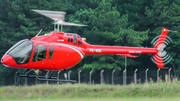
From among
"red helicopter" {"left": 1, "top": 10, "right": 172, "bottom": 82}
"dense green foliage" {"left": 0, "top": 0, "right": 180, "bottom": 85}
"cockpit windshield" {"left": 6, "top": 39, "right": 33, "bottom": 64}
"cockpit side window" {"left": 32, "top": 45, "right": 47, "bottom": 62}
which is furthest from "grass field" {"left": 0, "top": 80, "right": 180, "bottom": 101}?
"dense green foliage" {"left": 0, "top": 0, "right": 180, "bottom": 85}

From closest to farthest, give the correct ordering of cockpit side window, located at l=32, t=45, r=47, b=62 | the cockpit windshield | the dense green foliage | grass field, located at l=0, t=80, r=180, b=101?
the cockpit windshield < cockpit side window, located at l=32, t=45, r=47, b=62 < grass field, located at l=0, t=80, r=180, b=101 < the dense green foliage

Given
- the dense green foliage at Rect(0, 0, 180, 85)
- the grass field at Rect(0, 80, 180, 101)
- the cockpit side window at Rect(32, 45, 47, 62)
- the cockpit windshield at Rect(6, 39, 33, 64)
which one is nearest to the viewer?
the cockpit windshield at Rect(6, 39, 33, 64)

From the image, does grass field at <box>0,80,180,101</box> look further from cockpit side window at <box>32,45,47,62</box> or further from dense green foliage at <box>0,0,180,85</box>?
dense green foliage at <box>0,0,180,85</box>

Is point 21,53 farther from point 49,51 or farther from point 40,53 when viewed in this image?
point 49,51

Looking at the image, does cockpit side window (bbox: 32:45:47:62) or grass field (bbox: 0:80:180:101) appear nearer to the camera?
cockpit side window (bbox: 32:45:47:62)

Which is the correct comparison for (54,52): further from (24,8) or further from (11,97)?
(24,8)

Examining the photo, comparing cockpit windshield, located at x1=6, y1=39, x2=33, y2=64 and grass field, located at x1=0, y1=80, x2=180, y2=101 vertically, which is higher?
cockpit windshield, located at x1=6, y1=39, x2=33, y2=64

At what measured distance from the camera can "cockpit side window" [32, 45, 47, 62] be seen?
15180 mm

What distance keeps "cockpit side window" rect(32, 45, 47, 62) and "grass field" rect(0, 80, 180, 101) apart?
399cm

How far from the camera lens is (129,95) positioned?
19.4m

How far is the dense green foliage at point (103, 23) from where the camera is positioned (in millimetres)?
33250

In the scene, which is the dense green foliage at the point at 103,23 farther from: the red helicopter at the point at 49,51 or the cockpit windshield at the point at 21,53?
the cockpit windshield at the point at 21,53

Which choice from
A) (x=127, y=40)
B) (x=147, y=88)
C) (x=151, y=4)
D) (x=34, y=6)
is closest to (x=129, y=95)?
(x=147, y=88)

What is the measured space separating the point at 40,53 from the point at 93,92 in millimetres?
6508
